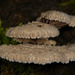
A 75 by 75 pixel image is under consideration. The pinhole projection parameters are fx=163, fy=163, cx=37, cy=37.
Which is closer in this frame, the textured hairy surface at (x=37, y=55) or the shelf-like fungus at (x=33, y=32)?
the textured hairy surface at (x=37, y=55)

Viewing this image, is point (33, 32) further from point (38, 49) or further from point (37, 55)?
point (37, 55)

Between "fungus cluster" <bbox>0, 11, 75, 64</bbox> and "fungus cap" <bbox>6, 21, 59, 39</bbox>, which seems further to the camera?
"fungus cap" <bbox>6, 21, 59, 39</bbox>

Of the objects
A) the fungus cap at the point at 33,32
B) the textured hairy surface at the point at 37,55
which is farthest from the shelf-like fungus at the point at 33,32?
the textured hairy surface at the point at 37,55

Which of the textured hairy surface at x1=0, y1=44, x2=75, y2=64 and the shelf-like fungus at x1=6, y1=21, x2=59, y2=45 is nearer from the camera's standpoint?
the textured hairy surface at x1=0, y1=44, x2=75, y2=64

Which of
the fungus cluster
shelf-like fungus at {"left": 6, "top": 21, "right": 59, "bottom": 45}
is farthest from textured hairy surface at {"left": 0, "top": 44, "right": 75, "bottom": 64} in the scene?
shelf-like fungus at {"left": 6, "top": 21, "right": 59, "bottom": 45}

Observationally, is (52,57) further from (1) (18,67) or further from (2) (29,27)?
(1) (18,67)

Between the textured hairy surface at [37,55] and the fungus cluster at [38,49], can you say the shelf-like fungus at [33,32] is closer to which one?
the fungus cluster at [38,49]

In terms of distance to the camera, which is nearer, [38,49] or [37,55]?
[37,55]

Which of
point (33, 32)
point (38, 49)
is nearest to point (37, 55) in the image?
point (38, 49)

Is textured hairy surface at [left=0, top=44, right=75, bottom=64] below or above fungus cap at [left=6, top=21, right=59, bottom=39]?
below

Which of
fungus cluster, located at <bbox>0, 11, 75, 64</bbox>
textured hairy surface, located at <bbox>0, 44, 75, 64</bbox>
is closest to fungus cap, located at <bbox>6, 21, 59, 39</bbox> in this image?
fungus cluster, located at <bbox>0, 11, 75, 64</bbox>

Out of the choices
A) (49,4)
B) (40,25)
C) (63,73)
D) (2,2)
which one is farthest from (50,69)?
(2,2)

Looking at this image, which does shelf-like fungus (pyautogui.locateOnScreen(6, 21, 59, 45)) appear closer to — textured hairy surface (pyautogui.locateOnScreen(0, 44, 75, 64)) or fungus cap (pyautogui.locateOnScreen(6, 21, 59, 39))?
fungus cap (pyautogui.locateOnScreen(6, 21, 59, 39))
